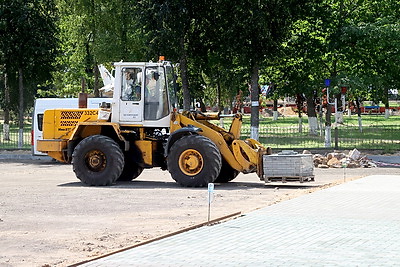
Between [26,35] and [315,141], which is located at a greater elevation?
[26,35]

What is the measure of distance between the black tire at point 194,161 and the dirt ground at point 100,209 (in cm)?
40

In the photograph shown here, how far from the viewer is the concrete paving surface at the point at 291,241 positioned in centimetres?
1102

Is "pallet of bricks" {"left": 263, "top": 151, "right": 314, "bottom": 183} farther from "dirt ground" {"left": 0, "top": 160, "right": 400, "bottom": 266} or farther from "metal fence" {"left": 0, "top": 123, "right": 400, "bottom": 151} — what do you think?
"metal fence" {"left": 0, "top": 123, "right": 400, "bottom": 151}

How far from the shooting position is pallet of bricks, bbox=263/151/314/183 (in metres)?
22.6

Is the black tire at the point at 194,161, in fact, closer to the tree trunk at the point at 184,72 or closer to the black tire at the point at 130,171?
the black tire at the point at 130,171

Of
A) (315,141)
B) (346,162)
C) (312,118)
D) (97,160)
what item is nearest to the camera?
(97,160)

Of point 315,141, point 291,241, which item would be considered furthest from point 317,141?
point 291,241

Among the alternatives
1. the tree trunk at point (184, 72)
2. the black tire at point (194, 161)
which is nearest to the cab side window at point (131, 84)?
the black tire at point (194, 161)

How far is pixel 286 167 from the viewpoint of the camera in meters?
22.7

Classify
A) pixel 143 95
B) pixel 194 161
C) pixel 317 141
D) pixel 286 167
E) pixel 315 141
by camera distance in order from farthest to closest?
pixel 317 141, pixel 315 141, pixel 143 95, pixel 194 161, pixel 286 167

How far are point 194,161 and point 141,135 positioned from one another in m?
2.34

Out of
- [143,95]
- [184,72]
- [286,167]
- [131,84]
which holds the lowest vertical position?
[286,167]

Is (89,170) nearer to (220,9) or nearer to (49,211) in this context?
(49,211)

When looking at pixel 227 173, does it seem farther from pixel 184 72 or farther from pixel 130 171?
pixel 184 72
